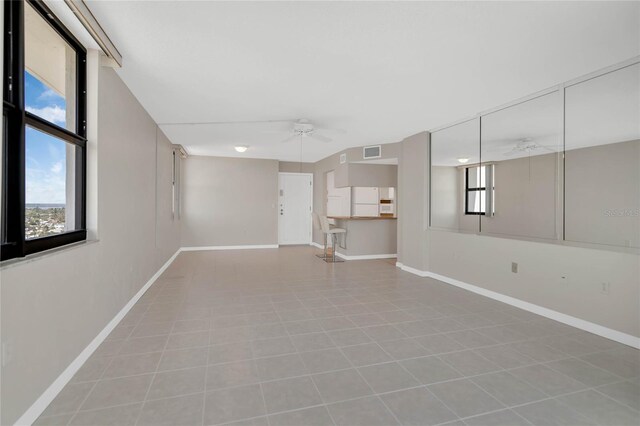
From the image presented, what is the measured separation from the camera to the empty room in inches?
72.1

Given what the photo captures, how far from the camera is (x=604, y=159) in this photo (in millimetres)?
3086

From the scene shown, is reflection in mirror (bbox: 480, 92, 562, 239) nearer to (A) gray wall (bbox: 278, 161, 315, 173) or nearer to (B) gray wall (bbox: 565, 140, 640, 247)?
(B) gray wall (bbox: 565, 140, 640, 247)

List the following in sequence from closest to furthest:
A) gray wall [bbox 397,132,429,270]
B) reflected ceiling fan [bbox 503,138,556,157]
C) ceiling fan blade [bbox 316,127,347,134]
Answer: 1. reflected ceiling fan [bbox 503,138,556,157]
2. ceiling fan blade [bbox 316,127,347,134]
3. gray wall [bbox 397,132,429,270]

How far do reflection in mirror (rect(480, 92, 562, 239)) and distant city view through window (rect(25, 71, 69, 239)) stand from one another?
4.61 meters

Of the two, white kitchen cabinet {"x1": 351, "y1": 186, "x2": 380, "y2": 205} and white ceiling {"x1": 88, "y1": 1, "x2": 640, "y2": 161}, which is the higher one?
white ceiling {"x1": 88, "y1": 1, "x2": 640, "y2": 161}

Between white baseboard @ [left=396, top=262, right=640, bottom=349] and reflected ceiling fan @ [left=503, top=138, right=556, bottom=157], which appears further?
reflected ceiling fan @ [left=503, top=138, right=556, bottom=157]

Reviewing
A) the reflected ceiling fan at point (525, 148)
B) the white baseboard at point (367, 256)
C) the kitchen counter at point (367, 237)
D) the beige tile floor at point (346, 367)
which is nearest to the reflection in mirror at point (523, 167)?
the reflected ceiling fan at point (525, 148)

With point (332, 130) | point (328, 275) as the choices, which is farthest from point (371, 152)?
point (328, 275)

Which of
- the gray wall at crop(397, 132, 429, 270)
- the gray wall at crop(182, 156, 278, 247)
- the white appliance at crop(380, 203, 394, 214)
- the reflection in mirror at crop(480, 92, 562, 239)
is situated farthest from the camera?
the gray wall at crop(182, 156, 278, 247)

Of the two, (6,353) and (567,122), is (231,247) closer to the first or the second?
(6,353)

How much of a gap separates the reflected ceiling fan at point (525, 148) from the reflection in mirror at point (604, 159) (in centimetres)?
30

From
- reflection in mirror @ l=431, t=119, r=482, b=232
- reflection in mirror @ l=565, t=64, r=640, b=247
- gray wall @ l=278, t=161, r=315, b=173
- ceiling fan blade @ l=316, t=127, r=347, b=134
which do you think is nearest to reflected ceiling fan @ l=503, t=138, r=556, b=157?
reflection in mirror @ l=565, t=64, r=640, b=247

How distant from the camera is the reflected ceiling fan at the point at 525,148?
145 inches

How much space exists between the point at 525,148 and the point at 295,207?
625cm
